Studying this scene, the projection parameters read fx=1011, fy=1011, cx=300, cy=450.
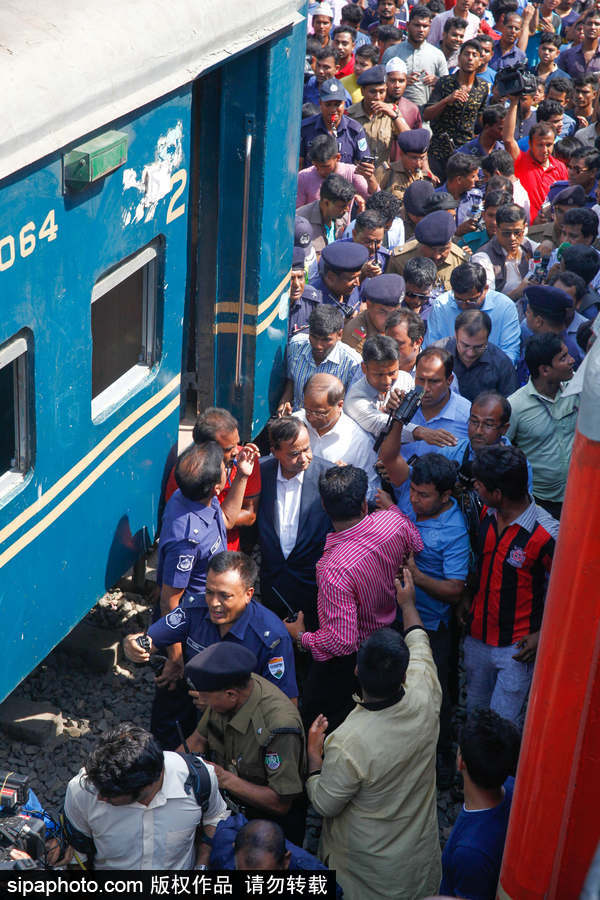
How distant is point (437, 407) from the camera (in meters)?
4.89

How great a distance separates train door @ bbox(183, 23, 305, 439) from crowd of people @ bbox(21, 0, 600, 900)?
318mm

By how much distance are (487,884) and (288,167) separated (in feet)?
12.2

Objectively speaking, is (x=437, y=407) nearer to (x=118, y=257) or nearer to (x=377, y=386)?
(x=377, y=386)

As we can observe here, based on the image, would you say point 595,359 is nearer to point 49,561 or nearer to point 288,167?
point 49,561

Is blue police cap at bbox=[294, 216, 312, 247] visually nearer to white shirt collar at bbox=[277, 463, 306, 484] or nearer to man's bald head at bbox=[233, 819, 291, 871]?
white shirt collar at bbox=[277, 463, 306, 484]

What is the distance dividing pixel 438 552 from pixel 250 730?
1198 millimetres

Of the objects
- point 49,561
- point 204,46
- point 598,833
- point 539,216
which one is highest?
point 204,46

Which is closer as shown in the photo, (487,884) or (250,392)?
(487,884)

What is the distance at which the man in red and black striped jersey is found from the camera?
13.3 feet

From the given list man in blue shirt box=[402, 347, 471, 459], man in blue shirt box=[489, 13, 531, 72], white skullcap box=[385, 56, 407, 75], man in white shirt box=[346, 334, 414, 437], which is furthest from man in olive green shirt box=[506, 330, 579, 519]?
man in blue shirt box=[489, 13, 531, 72]

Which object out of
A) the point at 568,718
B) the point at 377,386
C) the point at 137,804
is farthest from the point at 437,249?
the point at 568,718

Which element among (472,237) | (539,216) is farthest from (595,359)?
(539,216)

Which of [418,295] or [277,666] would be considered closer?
[277,666]

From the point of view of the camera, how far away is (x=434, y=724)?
11.1 feet
